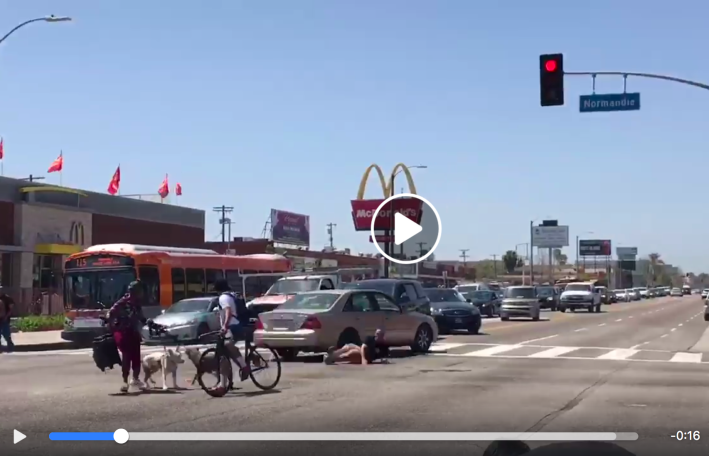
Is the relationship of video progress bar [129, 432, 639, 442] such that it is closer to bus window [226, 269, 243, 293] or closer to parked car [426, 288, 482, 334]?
parked car [426, 288, 482, 334]

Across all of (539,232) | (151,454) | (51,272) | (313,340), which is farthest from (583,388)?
(539,232)

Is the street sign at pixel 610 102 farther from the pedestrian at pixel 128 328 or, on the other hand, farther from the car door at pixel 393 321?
the pedestrian at pixel 128 328

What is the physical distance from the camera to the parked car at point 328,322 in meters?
19.2

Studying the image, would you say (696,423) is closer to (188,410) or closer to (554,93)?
(188,410)

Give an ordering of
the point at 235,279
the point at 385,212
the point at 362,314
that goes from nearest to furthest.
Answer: the point at 362,314, the point at 235,279, the point at 385,212

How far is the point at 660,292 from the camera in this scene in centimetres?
16812

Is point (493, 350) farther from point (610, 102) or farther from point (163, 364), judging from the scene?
point (163, 364)

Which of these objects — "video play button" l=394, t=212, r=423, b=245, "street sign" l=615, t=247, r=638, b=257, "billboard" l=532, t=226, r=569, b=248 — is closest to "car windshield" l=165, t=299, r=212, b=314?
"video play button" l=394, t=212, r=423, b=245

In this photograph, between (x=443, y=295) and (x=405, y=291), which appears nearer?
(x=405, y=291)

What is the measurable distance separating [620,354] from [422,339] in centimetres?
490

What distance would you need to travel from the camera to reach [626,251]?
19850 centimetres

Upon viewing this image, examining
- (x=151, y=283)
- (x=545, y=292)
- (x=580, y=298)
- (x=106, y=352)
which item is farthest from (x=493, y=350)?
(x=545, y=292)

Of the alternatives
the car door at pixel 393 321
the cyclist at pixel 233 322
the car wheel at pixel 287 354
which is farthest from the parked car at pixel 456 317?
the cyclist at pixel 233 322

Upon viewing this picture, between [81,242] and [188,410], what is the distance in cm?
4221
